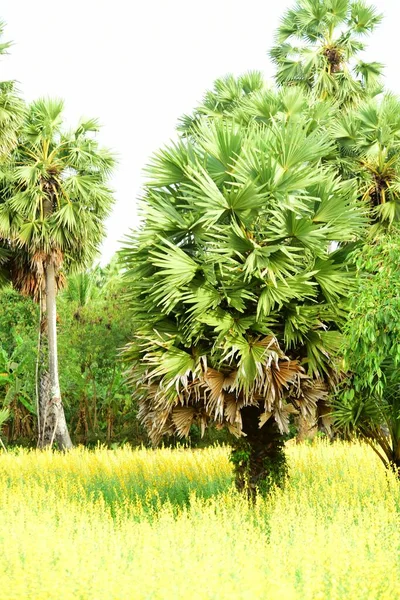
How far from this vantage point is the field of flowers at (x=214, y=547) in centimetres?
625

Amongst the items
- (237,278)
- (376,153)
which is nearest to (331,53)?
(376,153)

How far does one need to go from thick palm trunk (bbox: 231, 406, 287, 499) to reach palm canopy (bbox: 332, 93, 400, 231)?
25.4ft

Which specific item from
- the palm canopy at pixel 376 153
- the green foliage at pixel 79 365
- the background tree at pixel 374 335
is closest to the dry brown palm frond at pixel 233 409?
A: the background tree at pixel 374 335

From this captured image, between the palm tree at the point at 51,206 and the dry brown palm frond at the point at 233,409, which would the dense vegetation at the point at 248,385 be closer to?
the dry brown palm frond at the point at 233,409

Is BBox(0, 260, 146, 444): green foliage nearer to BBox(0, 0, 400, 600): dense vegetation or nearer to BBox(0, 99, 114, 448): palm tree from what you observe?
BBox(0, 99, 114, 448): palm tree

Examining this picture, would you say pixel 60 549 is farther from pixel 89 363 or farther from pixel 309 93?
pixel 89 363

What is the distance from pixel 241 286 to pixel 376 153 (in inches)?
338

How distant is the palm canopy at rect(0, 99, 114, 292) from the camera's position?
2220 cm

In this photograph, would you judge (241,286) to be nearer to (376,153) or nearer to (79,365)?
(376,153)

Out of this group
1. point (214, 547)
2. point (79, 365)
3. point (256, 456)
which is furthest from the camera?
point (79, 365)

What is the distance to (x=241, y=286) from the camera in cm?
1042

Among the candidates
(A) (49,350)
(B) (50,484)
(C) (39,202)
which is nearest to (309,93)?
(C) (39,202)

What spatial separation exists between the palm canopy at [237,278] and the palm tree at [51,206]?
38.7 feet

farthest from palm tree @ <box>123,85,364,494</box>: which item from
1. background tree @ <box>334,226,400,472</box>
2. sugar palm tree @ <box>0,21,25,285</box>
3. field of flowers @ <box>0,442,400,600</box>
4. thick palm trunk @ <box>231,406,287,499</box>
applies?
sugar palm tree @ <box>0,21,25,285</box>
